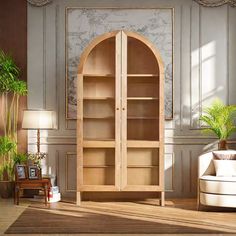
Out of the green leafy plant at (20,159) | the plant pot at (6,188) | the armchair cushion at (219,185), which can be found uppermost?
the green leafy plant at (20,159)

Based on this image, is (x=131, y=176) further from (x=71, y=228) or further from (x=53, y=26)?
(x=53, y=26)

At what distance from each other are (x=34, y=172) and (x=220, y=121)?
243cm

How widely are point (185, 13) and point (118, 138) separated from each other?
1975 millimetres

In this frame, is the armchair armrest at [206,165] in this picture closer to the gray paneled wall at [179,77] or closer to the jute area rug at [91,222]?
the gray paneled wall at [179,77]

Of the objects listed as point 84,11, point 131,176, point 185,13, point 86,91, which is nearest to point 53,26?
point 84,11

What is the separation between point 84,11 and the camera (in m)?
7.31

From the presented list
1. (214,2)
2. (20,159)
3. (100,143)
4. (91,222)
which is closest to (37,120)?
(20,159)

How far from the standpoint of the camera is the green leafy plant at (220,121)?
6.97 meters

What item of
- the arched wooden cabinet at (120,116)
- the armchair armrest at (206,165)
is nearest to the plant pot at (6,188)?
the arched wooden cabinet at (120,116)

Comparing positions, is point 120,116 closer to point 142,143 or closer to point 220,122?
point 142,143

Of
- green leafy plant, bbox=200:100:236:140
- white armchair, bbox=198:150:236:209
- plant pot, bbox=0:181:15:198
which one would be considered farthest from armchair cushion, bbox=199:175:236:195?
plant pot, bbox=0:181:15:198

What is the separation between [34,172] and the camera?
261 inches

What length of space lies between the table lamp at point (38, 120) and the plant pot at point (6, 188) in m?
0.85

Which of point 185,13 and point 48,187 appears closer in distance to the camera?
point 48,187
